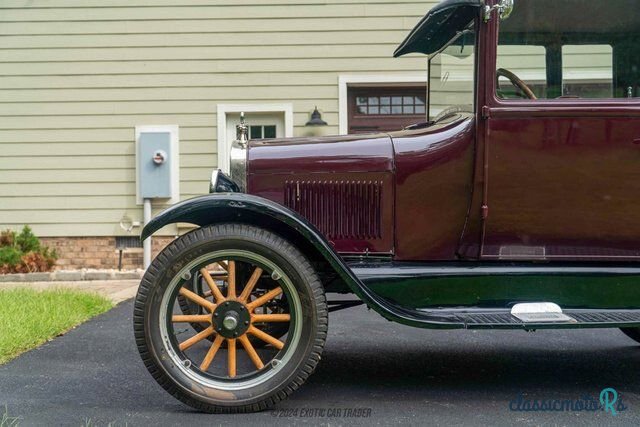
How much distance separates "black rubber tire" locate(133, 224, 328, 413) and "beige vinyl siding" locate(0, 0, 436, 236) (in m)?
5.63

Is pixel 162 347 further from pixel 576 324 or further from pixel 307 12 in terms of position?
pixel 307 12

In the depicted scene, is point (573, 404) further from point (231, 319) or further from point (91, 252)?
point (91, 252)

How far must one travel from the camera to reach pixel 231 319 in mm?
3227

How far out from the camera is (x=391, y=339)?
16.3ft

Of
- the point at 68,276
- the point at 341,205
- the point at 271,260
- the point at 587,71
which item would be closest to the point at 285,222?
the point at 271,260

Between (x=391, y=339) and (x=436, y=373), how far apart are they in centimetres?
99

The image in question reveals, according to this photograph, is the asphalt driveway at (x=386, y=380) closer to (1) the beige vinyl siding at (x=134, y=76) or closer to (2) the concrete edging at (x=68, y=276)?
(2) the concrete edging at (x=68, y=276)

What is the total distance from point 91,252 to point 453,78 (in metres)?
6.15

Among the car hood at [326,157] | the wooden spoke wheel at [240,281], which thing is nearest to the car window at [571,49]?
the car hood at [326,157]

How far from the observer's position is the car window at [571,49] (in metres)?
3.59

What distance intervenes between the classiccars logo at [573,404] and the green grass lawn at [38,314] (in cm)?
286

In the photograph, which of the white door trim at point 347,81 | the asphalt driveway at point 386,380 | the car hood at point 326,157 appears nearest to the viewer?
the asphalt driveway at point 386,380

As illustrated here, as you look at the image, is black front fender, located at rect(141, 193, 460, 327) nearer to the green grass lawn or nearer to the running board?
the running board

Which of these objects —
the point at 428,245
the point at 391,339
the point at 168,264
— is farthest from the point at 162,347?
the point at 391,339
